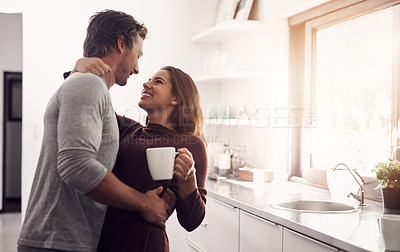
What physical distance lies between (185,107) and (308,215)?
77 cm

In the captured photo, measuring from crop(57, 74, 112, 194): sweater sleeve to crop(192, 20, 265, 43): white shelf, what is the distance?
2.24 meters

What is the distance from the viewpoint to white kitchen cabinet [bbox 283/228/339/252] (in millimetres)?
1637

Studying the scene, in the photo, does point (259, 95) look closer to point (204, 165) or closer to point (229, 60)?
point (229, 60)

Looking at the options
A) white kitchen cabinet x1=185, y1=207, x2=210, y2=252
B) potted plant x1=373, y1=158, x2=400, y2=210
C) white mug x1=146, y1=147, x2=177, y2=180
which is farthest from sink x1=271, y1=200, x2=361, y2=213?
white mug x1=146, y1=147, x2=177, y2=180

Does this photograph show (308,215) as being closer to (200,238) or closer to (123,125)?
(123,125)

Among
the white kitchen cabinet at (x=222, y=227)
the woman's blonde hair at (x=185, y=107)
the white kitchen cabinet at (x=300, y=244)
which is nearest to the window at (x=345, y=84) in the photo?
the white kitchen cabinet at (x=222, y=227)

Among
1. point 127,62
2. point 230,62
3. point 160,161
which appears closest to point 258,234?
point 160,161

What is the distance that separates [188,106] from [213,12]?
246 cm

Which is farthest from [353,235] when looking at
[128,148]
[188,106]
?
[128,148]

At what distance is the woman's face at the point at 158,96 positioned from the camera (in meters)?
1.64

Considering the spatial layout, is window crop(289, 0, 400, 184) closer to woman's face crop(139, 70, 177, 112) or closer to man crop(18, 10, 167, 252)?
woman's face crop(139, 70, 177, 112)

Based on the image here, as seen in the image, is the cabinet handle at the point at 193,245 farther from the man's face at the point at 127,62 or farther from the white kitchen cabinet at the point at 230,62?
the man's face at the point at 127,62

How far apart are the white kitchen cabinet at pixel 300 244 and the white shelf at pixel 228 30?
1838 mm

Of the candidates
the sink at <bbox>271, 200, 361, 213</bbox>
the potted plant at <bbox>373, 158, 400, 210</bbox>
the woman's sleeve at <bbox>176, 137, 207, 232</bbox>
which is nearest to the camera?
the woman's sleeve at <bbox>176, 137, 207, 232</bbox>
